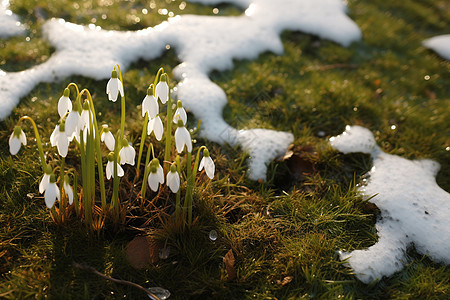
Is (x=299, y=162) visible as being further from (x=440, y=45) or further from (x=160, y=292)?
(x=440, y=45)

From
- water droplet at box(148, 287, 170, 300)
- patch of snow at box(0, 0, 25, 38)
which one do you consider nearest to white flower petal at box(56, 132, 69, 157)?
water droplet at box(148, 287, 170, 300)

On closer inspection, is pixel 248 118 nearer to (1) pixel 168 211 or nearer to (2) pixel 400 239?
(1) pixel 168 211

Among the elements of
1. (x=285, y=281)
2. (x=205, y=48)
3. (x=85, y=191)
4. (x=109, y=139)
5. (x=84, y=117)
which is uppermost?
(x=84, y=117)

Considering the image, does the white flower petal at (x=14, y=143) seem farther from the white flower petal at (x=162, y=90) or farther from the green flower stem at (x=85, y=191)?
the white flower petal at (x=162, y=90)

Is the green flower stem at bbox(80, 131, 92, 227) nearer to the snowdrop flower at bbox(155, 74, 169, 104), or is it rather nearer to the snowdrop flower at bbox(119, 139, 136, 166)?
the snowdrop flower at bbox(119, 139, 136, 166)

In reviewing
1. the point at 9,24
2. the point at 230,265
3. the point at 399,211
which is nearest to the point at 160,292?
the point at 230,265

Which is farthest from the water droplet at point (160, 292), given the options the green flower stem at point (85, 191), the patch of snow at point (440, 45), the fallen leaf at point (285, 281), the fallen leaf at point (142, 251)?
the patch of snow at point (440, 45)
